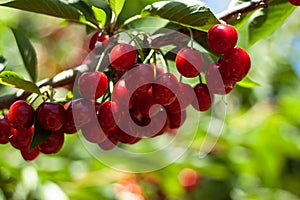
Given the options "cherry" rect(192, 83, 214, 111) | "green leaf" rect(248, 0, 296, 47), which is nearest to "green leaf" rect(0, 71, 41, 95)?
"cherry" rect(192, 83, 214, 111)

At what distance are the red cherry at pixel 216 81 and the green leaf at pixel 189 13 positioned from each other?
0.31ft

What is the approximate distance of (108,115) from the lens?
1409 mm

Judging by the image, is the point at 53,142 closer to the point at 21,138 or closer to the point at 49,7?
the point at 21,138

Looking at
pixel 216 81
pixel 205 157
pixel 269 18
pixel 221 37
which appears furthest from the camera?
pixel 205 157

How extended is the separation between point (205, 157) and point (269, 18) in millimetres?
1671

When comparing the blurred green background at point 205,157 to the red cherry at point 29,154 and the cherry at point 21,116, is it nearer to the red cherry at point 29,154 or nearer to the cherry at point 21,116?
the red cherry at point 29,154

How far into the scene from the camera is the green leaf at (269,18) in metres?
1.74

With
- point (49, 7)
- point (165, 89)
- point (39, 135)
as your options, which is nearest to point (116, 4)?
point (49, 7)

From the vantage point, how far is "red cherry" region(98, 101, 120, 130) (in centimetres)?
141

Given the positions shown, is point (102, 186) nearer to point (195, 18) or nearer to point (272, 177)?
point (272, 177)

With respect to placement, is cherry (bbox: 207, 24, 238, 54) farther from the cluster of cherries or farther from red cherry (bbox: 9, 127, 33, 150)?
red cherry (bbox: 9, 127, 33, 150)

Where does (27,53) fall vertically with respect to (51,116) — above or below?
below

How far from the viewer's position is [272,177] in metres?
3.27

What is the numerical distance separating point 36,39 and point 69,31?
34 centimetres
